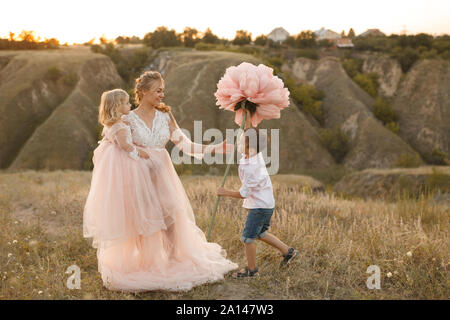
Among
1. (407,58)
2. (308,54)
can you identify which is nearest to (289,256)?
(308,54)

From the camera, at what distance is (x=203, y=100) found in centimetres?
5288

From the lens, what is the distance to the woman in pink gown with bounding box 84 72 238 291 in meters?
4.29

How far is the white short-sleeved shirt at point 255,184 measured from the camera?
4.22 m

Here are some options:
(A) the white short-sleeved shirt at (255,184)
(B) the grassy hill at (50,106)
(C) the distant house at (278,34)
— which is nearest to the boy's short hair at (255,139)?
(A) the white short-sleeved shirt at (255,184)

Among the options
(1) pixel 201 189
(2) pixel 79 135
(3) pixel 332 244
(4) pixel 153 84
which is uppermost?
(4) pixel 153 84

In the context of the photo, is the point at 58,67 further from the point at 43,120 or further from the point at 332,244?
the point at 332,244

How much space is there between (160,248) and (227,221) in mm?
1920

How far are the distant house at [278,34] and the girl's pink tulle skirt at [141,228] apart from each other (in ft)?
301

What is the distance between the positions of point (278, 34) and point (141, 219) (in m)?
94.7

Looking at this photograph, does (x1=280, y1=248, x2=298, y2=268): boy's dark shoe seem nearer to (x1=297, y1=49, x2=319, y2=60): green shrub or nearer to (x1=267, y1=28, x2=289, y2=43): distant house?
(x1=297, y1=49, x2=319, y2=60): green shrub

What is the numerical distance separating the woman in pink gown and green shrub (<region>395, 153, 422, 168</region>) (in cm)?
4634

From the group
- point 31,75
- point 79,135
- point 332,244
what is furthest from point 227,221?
point 31,75

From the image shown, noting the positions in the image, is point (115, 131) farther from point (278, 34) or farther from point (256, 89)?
point (278, 34)

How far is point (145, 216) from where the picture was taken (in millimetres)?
4414
